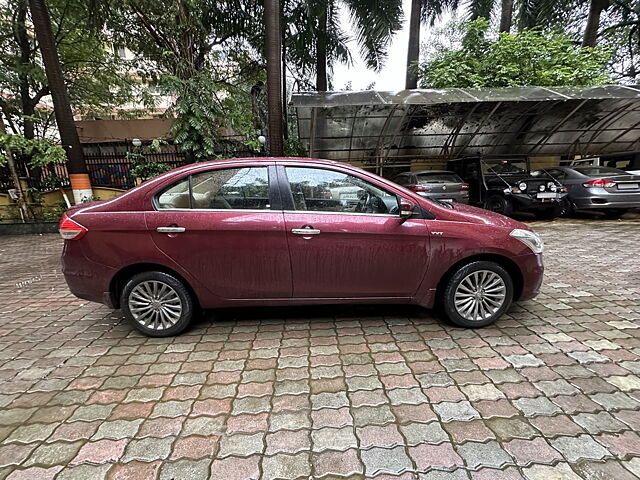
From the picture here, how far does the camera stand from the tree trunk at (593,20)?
11695 millimetres

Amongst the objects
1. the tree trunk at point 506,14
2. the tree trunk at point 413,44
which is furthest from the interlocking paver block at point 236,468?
the tree trunk at point 506,14

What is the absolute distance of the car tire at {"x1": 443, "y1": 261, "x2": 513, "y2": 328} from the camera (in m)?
2.61

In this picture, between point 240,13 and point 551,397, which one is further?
point 240,13

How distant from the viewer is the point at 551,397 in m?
1.90

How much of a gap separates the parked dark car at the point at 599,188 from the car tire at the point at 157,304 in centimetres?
857

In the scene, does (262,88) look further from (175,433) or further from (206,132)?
(175,433)

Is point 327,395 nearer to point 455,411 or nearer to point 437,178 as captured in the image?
point 455,411

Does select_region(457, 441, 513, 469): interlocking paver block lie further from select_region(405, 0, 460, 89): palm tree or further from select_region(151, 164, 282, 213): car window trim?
select_region(405, 0, 460, 89): palm tree

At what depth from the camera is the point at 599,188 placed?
6.83 meters

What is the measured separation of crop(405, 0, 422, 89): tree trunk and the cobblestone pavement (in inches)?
409

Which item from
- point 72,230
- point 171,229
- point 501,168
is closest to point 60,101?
point 72,230

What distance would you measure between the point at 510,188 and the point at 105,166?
12.2 meters

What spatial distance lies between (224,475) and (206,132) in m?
7.39

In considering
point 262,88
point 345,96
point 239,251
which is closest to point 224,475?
point 239,251
